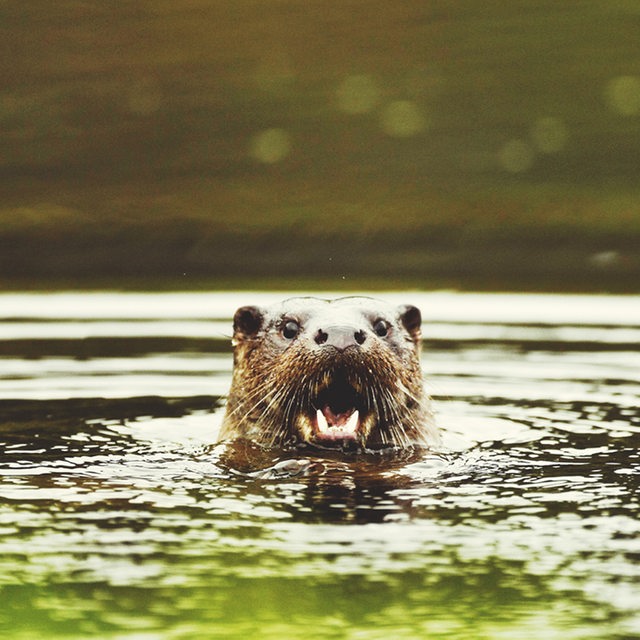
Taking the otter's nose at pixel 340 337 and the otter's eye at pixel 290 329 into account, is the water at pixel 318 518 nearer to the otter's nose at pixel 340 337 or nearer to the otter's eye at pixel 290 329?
the otter's nose at pixel 340 337

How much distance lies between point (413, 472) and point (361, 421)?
2.04ft

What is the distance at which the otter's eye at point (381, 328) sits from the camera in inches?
285

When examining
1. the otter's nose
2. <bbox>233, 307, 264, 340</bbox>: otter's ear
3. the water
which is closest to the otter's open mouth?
the otter's nose

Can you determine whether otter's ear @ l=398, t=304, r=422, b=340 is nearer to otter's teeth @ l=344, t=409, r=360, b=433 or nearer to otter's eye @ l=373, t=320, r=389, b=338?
otter's eye @ l=373, t=320, r=389, b=338

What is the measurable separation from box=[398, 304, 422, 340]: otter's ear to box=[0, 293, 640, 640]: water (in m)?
0.54

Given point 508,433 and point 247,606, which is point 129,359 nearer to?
point 508,433

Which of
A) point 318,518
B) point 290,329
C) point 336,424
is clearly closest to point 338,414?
point 336,424

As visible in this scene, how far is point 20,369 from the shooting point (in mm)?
9570

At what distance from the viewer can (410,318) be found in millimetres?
7570

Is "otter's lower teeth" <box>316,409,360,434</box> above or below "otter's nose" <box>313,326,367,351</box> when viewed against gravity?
below

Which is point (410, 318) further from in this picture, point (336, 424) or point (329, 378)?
point (329, 378)

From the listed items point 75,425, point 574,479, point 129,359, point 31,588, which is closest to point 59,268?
point 129,359

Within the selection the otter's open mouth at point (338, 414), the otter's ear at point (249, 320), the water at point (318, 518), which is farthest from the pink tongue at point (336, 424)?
the otter's ear at point (249, 320)

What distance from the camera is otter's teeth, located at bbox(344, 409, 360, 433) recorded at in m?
6.95
